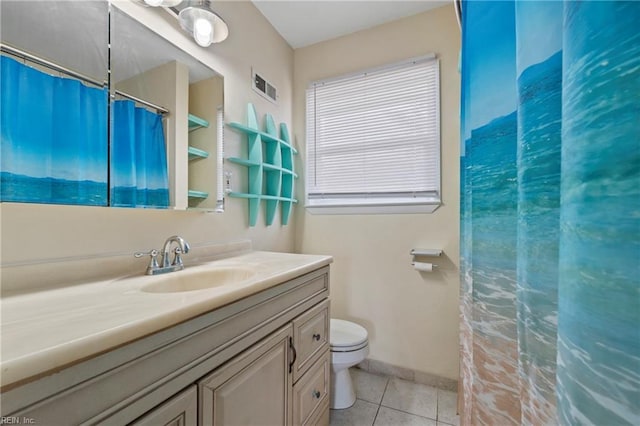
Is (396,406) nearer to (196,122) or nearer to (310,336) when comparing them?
(310,336)

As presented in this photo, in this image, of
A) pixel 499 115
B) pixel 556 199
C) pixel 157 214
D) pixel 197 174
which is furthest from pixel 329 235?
pixel 556 199

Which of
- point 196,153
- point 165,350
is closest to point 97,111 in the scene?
point 196,153

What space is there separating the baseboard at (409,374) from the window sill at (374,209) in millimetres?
1119

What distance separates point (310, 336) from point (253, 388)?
394 millimetres

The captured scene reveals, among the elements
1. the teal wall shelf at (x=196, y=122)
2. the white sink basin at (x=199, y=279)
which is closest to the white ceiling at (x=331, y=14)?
the teal wall shelf at (x=196, y=122)

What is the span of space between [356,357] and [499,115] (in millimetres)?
1403

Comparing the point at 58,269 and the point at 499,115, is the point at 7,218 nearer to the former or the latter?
the point at 58,269

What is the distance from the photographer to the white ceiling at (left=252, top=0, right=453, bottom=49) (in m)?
1.72

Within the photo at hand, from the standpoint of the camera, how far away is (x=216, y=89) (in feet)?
4.57

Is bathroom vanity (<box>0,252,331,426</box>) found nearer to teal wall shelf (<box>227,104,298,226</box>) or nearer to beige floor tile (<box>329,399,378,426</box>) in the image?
beige floor tile (<box>329,399,378,426</box>)

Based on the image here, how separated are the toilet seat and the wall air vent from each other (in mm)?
1690

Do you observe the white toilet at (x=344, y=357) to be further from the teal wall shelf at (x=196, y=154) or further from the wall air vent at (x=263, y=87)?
the wall air vent at (x=263, y=87)

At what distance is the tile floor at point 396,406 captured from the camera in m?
1.45

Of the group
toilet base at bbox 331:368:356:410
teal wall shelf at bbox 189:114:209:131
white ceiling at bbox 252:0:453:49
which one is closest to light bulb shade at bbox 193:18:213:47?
teal wall shelf at bbox 189:114:209:131
